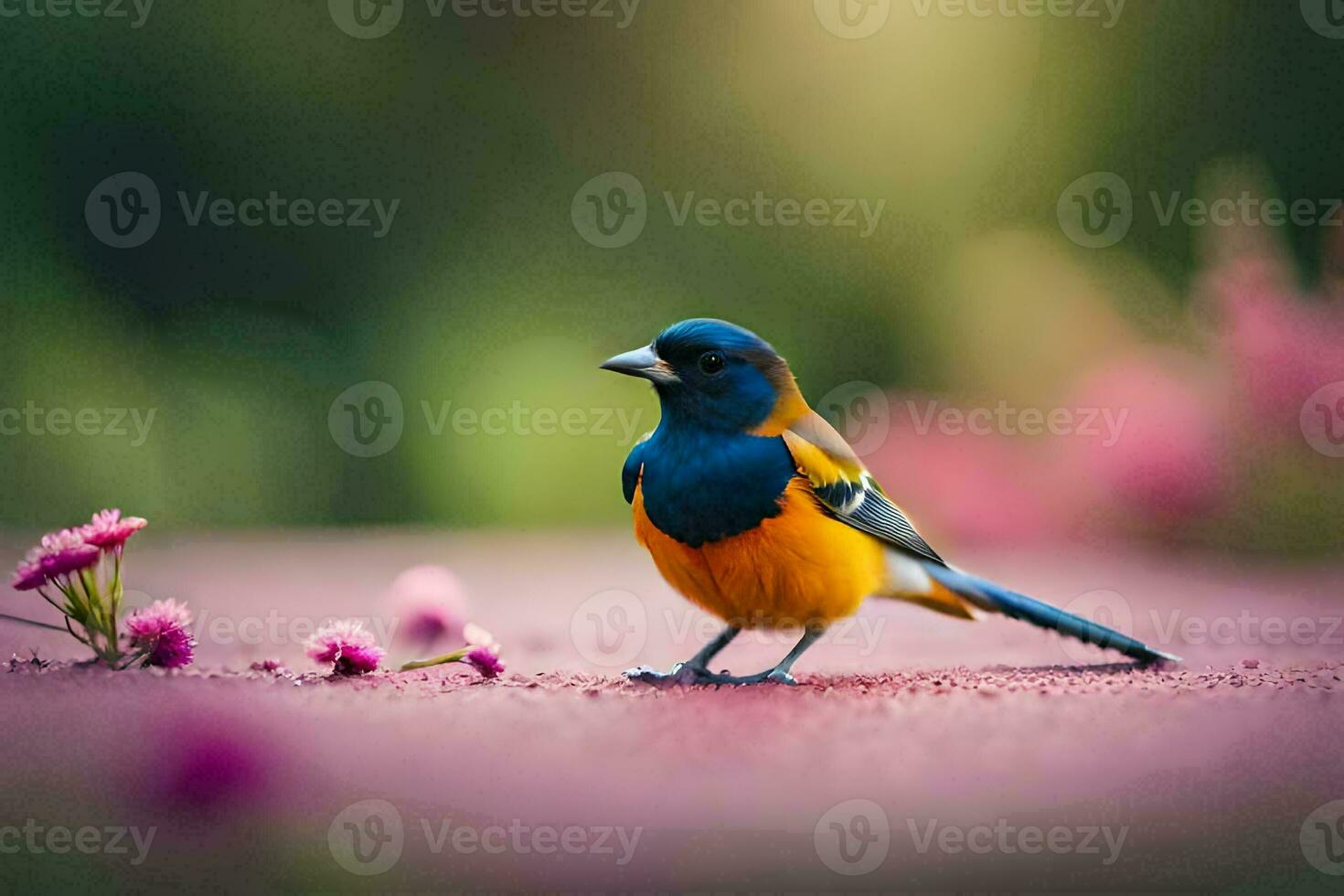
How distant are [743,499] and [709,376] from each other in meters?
0.15

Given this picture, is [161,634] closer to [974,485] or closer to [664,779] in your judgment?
[664,779]

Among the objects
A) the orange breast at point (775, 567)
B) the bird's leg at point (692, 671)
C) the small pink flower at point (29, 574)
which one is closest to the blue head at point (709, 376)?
the orange breast at point (775, 567)

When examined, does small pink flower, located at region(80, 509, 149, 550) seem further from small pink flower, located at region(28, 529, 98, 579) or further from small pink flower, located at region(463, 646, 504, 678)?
small pink flower, located at region(463, 646, 504, 678)

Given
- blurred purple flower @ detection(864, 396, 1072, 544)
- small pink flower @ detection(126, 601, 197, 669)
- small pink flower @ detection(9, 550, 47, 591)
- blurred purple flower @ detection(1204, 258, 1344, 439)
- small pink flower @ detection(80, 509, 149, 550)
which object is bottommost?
small pink flower @ detection(126, 601, 197, 669)

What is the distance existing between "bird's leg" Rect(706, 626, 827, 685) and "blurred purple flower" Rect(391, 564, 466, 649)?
0.44 m


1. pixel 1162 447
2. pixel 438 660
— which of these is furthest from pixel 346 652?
pixel 1162 447

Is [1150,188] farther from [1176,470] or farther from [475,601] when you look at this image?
[475,601]

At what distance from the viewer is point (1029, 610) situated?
156cm

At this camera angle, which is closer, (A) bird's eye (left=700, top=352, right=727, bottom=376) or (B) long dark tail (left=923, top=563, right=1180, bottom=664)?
(A) bird's eye (left=700, top=352, right=727, bottom=376)

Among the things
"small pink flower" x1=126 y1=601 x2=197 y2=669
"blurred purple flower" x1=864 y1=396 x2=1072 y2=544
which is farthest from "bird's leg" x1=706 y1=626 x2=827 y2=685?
"blurred purple flower" x1=864 y1=396 x2=1072 y2=544

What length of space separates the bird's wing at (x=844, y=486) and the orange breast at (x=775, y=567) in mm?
20

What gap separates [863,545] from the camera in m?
1.41

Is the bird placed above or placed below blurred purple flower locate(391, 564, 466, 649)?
Answer: above

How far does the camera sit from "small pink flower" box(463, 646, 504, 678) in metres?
1.28
